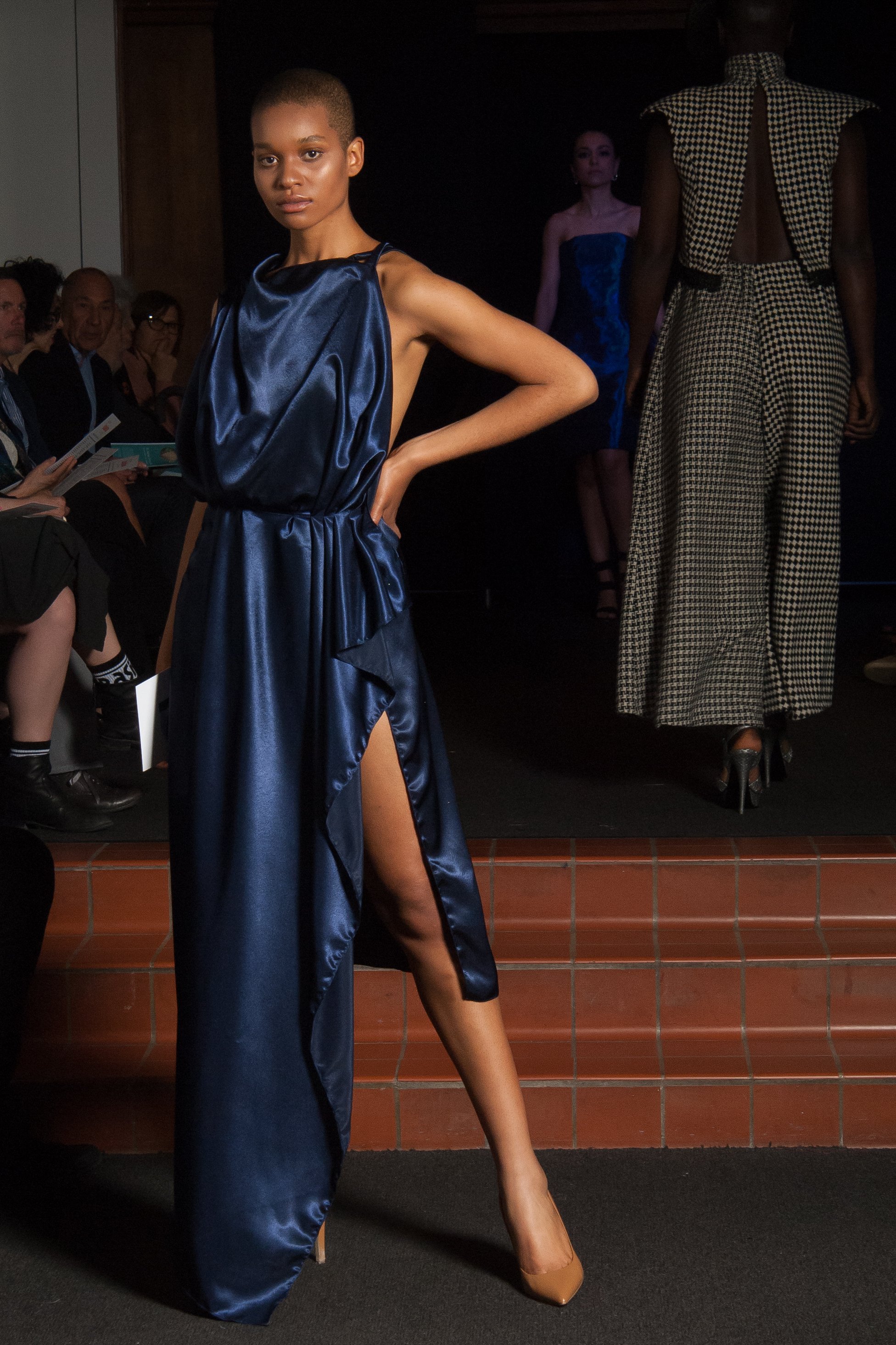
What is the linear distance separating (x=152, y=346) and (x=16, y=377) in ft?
3.66

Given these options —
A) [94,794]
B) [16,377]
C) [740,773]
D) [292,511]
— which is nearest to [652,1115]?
[740,773]

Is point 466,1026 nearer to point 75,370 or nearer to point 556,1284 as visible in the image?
point 556,1284

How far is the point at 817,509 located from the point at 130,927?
147 cm

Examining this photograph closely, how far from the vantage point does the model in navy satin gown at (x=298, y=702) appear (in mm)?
1402

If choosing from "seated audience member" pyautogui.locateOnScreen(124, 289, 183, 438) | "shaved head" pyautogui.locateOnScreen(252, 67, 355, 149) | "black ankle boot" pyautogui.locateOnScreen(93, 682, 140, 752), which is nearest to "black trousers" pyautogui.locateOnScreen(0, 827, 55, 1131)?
"shaved head" pyautogui.locateOnScreen(252, 67, 355, 149)

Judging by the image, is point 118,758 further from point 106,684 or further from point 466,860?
point 466,860

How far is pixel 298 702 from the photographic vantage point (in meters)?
1.46

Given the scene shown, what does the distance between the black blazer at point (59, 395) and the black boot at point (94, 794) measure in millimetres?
1128

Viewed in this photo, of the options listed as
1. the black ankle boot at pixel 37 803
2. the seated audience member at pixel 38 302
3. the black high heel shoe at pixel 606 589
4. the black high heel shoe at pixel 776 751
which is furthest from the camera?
the black high heel shoe at pixel 606 589

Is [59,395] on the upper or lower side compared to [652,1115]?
upper

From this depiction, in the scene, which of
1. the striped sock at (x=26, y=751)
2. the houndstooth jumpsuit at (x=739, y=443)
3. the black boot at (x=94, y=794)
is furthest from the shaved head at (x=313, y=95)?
the black boot at (x=94, y=794)

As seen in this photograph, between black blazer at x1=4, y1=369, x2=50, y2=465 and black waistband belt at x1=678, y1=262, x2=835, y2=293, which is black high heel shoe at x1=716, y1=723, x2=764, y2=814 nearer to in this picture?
black waistband belt at x1=678, y1=262, x2=835, y2=293

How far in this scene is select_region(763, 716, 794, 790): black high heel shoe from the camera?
8.75 feet

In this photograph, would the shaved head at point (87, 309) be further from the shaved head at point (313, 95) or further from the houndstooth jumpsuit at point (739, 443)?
the shaved head at point (313, 95)
